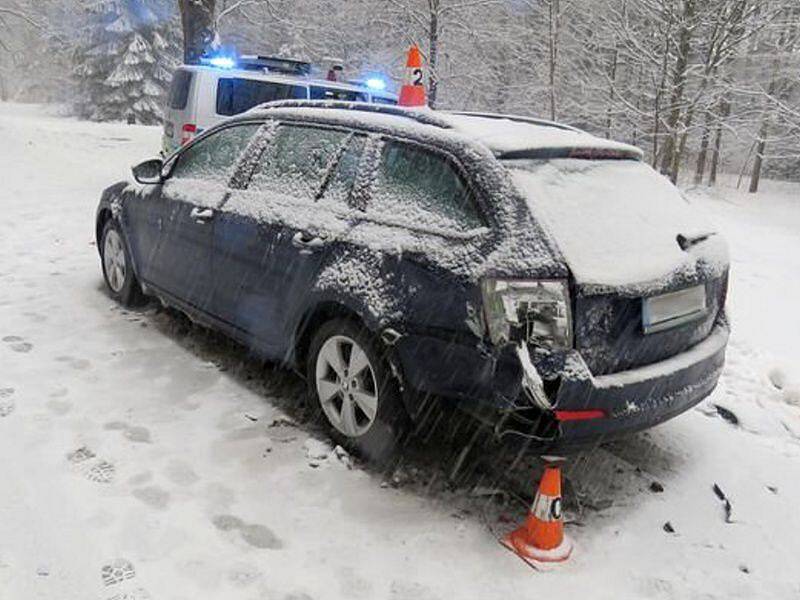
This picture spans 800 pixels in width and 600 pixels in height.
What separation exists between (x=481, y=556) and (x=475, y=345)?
86cm

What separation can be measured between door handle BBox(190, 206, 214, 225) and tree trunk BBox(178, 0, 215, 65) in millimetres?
10414

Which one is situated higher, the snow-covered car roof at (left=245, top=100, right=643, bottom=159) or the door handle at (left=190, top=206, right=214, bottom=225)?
the snow-covered car roof at (left=245, top=100, right=643, bottom=159)

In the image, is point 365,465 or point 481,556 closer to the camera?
point 481,556

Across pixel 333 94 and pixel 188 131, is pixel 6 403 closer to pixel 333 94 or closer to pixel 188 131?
pixel 188 131

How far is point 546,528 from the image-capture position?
2.98 m

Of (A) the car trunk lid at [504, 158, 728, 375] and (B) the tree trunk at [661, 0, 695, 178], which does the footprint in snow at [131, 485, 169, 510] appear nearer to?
(A) the car trunk lid at [504, 158, 728, 375]

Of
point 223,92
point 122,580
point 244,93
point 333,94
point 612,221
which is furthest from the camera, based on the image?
point 333,94

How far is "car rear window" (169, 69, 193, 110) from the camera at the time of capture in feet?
Result: 33.0

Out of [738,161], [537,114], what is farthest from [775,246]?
[738,161]

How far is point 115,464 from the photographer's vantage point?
3439mm

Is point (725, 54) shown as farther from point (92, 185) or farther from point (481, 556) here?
point (481, 556)

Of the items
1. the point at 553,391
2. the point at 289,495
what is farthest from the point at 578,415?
the point at 289,495

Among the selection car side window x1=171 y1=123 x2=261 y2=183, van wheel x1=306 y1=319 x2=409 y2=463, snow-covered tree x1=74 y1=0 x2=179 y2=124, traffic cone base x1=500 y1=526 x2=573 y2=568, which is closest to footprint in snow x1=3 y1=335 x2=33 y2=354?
car side window x1=171 y1=123 x2=261 y2=183

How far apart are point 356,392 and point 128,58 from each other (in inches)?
1306
